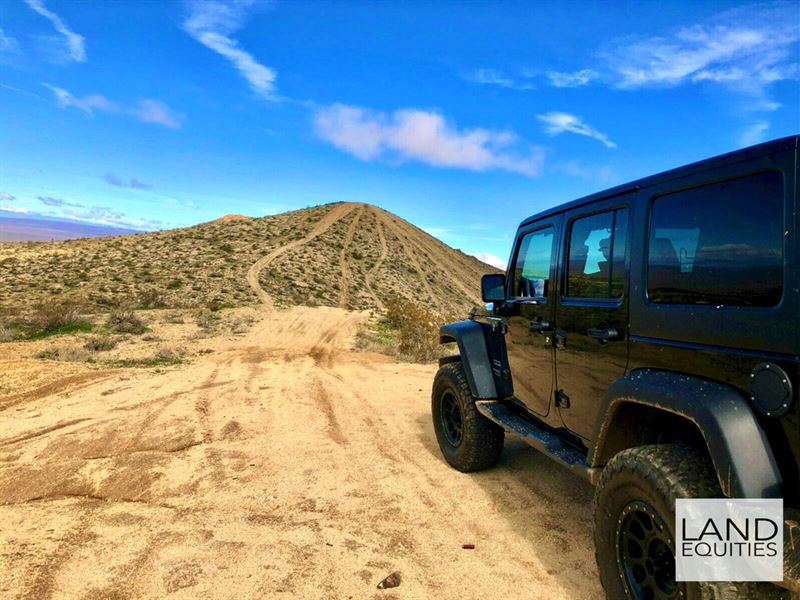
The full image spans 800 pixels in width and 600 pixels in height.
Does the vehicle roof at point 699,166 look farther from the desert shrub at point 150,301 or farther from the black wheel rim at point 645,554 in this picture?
the desert shrub at point 150,301

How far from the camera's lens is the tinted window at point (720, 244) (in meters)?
2.02

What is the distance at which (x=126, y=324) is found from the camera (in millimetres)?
14953

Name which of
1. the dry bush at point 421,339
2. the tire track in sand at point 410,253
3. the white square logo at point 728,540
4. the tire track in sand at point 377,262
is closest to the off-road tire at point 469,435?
the white square logo at point 728,540

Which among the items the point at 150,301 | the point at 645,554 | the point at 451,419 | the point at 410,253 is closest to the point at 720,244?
→ the point at 645,554

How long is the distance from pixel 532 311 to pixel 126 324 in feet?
48.1

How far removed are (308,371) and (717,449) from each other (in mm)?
8903

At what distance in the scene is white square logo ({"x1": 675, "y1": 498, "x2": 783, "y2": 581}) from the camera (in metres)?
1.82

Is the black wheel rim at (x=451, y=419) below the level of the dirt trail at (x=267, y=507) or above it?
above

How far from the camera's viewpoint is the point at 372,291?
113ft

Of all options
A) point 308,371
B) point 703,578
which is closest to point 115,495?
point 703,578

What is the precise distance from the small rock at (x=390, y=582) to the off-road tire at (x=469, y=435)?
164 cm

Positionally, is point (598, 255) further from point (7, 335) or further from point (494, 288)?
point (7, 335)

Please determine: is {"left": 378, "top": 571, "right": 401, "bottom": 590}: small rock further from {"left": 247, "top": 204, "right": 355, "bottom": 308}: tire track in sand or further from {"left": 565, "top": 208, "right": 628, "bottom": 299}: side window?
{"left": 247, "top": 204, "right": 355, "bottom": 308}: tire track in sand

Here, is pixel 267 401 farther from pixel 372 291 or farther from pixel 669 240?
pixel 372 291
